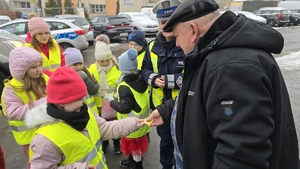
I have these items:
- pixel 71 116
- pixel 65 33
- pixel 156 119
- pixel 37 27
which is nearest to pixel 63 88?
pixel 71 116

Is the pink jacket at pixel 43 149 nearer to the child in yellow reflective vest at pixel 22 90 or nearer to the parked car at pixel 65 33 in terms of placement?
the child in yellow reflective vest at pixel 22 90

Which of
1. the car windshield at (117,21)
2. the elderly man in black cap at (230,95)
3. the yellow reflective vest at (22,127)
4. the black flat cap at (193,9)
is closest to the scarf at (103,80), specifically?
the yellow reflective vest at (22,127)

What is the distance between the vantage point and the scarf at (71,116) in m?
1.72

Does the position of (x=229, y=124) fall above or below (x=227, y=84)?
below

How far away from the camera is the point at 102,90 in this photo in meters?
3.42

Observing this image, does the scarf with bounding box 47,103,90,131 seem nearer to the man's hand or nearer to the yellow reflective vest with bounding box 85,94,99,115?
the man's hand

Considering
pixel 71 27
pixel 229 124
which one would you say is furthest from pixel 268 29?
pixel 71 27

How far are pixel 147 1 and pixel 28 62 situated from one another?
43105mm

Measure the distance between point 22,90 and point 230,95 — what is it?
6.93 ft

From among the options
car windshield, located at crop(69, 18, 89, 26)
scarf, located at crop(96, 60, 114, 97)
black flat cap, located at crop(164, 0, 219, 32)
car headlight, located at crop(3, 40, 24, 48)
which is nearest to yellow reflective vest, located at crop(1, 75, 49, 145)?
scarf, located at crop(96, 60, 114, 97)

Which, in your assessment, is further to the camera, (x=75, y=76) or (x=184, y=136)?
(x=75, y=76)

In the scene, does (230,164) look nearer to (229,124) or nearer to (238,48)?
(229,124)

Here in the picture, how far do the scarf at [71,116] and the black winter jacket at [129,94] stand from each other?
92 centimetres

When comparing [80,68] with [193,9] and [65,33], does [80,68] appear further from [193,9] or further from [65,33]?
[65,33]
